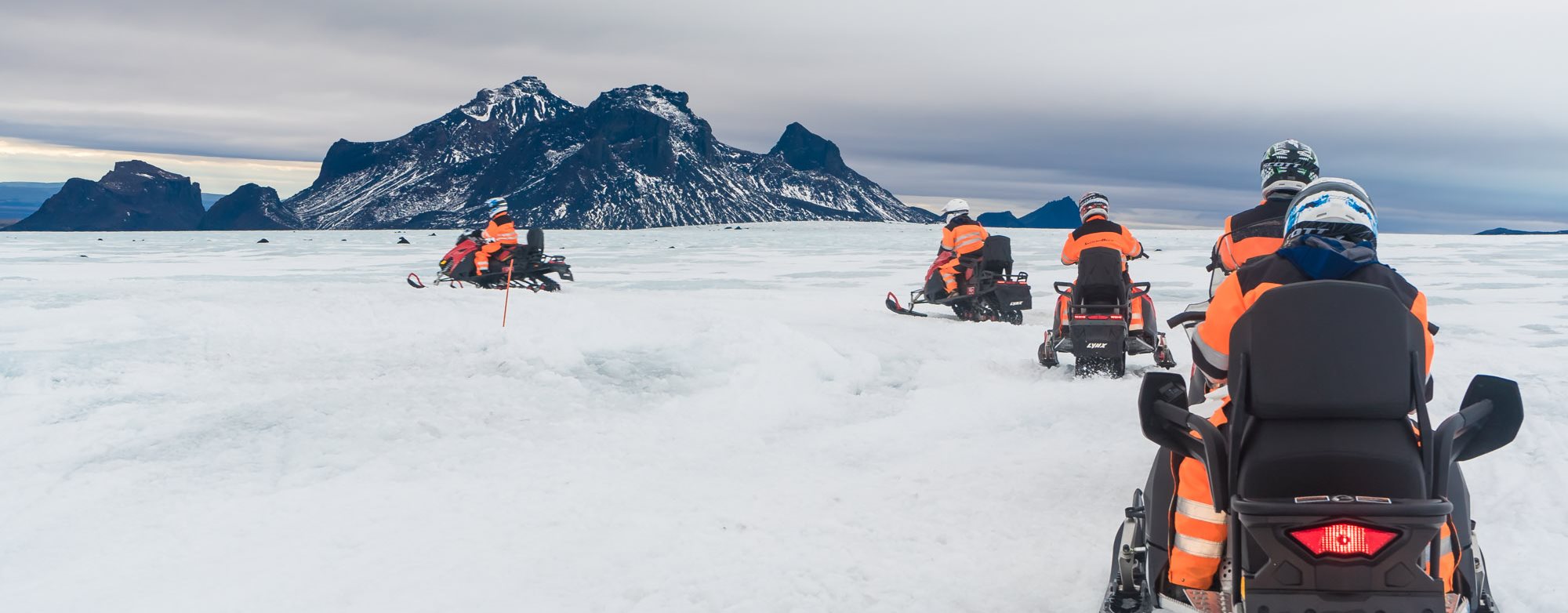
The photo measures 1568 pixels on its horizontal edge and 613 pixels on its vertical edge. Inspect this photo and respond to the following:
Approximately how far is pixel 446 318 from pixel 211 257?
85.3 ft

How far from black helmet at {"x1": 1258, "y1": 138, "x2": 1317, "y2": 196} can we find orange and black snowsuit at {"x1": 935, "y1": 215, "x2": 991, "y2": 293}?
6.97m

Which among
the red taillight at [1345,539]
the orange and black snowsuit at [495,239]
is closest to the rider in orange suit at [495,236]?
the orange and black snowsuit at [495,239]

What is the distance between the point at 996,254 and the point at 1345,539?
1086cm

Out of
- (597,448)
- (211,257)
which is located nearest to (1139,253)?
(597,448)

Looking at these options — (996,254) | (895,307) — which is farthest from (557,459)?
(895,307)

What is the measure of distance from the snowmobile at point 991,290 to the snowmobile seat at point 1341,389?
1053 cm

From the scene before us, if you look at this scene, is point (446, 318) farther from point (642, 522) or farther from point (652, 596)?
point (652, 596)

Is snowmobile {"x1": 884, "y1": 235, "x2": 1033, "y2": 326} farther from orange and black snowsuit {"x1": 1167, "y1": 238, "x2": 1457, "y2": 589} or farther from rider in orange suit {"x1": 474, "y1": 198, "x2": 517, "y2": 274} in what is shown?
orange and black snowsuit {"x1": 1167, "y1": 238, "x2": 1457, "y2": 589}

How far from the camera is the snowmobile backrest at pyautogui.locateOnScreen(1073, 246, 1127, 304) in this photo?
8500 mm

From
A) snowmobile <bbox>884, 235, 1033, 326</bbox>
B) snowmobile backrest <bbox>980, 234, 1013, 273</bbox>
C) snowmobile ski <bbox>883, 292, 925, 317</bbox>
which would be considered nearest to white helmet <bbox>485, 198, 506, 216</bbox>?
snowmobile ski <bbox>883, 292, 925, 317</bbox>

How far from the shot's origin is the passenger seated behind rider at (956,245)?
1317 centimetres

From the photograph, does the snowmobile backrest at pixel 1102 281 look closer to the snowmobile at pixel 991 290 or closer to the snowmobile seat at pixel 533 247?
the snowmobile at pixel 991 290

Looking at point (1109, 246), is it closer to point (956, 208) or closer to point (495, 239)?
point (956, 208)

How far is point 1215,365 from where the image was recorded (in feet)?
8.87
